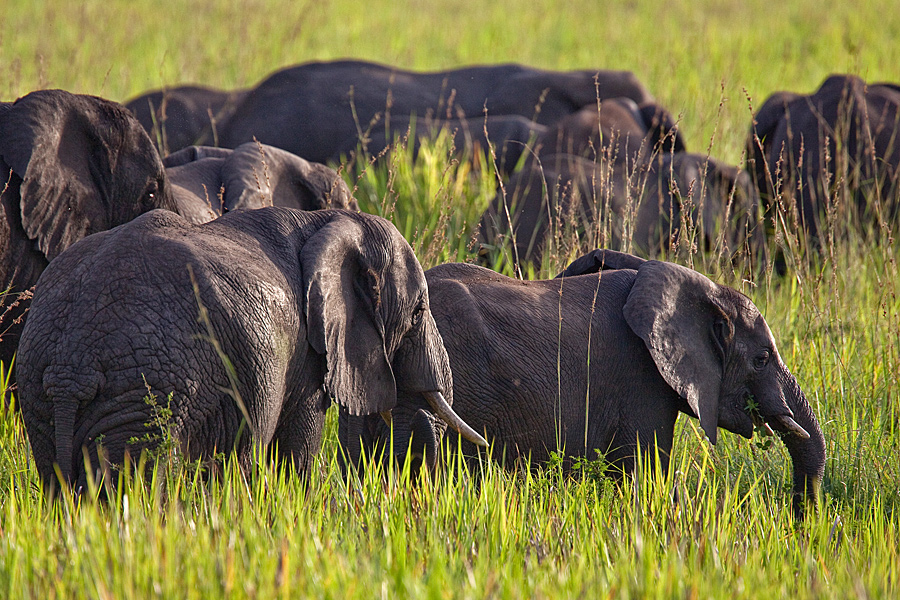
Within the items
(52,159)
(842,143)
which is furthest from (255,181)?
(842,143)

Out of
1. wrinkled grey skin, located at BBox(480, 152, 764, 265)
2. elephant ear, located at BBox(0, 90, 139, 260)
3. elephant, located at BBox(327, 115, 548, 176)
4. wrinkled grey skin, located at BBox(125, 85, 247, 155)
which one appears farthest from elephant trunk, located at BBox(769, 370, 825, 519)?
wrinkled grey skin, located at BBox(125, 85, 247, 155)

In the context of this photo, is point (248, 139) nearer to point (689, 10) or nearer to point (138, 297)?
point (138, 297)

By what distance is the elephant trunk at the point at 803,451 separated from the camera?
4469 mm

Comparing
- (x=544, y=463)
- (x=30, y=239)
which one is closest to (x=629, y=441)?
(x=544, y=463)

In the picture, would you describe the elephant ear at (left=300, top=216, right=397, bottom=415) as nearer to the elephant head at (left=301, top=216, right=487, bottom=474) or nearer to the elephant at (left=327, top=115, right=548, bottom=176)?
the elephant head at (left=301, top=216, right=487, bottom=474)

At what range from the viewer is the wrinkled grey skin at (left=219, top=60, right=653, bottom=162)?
9711 millimetres

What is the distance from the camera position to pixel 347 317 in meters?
3.44

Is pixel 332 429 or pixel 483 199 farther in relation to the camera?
pixel 483 199

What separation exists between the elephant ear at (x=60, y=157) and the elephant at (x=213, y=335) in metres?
1.40

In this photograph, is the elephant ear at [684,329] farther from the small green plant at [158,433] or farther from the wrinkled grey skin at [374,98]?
the wrinkled grey skin at [374,98]

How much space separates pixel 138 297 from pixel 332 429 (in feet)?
5.73

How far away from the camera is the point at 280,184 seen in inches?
252

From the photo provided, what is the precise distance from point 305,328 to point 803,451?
224 centimetres

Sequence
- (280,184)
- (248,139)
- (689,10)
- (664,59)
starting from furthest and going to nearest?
(689,10) < (664,59) < (248,139) < (280,184)
